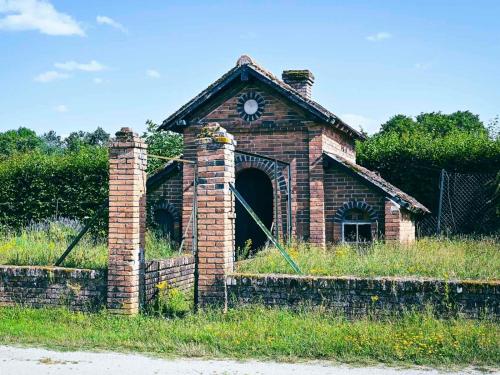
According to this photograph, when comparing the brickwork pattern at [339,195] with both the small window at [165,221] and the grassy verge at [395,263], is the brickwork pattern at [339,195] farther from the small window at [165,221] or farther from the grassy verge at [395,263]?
the small window at [165,221]

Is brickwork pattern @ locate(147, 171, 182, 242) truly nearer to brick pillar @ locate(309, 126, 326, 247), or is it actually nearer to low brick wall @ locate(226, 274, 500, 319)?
brick pillar @ locate(309, 126, 326, 247)

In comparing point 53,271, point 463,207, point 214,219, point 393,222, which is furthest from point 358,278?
point 463,207

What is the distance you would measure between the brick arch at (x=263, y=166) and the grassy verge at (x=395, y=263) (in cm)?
343

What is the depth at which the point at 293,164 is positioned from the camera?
1573 cm

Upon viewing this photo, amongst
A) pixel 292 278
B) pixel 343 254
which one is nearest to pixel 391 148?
pixel 343 254

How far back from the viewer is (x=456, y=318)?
8.52 m

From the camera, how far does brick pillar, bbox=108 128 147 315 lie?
9.78 metres

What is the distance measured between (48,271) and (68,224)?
8847 millimetres

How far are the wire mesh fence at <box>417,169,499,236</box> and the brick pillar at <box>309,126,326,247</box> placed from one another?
436 centimetres

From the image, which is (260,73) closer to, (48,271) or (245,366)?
(48,271)

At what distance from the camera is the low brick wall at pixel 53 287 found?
10.1m

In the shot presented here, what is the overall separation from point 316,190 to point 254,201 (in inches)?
79.0

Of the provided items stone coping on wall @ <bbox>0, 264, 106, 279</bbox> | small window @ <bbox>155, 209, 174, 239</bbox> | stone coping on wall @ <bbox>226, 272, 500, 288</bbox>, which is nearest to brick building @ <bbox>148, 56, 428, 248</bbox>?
small window @ <bbox>155, 209, 174, 239</bbox>

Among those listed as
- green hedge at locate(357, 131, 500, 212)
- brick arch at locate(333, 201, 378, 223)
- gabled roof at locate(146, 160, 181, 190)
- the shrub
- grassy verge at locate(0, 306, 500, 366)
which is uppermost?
green hedge at locate(357, 131, 500, 212)
